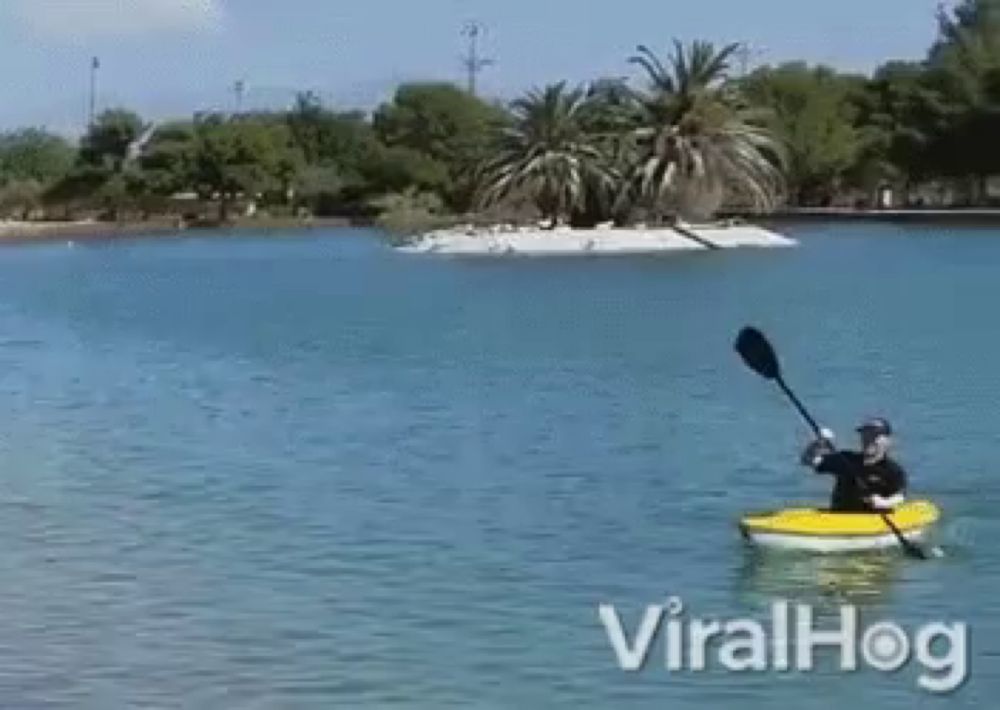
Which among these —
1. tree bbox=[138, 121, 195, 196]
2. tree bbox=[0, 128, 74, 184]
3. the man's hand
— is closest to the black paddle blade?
the man's hand

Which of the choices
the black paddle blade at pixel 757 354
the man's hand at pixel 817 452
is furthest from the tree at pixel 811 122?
the man's hand at pixel 817 452

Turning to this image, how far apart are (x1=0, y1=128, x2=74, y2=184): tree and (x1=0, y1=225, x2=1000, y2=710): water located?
4634 inches

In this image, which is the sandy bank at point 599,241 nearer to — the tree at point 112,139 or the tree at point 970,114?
the tree at point 970,114

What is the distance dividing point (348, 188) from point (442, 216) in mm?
14780

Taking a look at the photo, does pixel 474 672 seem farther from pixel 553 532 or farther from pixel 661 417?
pixel 661 417

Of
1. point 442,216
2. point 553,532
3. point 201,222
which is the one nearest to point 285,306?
point 553,532

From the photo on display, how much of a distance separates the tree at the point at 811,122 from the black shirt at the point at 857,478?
4177 inches

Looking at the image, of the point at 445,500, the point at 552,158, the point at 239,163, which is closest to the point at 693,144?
the point at 552,158

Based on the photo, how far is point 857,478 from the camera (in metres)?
18.6

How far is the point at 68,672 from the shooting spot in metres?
15.3

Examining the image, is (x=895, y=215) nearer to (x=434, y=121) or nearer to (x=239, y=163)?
(x=434, y=121)

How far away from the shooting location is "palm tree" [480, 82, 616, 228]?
95.7 meters

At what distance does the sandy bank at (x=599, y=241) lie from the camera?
92.1 meters

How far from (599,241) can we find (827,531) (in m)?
73.9
